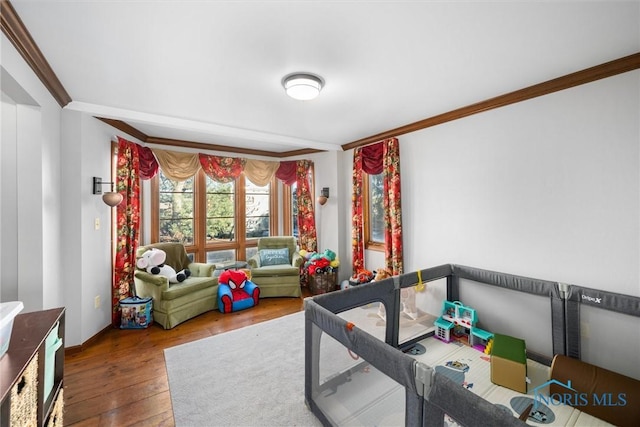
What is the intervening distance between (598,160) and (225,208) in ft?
15.2

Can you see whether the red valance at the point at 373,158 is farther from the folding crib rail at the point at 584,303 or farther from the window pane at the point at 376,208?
the folding crib rail at the point at 584,303

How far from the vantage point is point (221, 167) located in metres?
4.31

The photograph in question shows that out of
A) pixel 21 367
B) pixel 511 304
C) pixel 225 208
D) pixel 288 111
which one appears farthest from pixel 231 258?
pixel 511 304

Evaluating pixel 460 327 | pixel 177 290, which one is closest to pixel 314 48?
pixel 460 327

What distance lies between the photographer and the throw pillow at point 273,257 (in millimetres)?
4332

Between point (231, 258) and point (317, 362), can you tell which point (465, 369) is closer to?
point (317, 362)

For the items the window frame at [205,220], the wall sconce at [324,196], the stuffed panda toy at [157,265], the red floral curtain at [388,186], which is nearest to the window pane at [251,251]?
the window frame at [205,220]

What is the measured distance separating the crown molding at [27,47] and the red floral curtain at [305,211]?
3.10 meters

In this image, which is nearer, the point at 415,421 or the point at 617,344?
the point at 415,421

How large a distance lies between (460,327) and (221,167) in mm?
3948

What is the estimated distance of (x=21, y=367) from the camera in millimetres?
1013

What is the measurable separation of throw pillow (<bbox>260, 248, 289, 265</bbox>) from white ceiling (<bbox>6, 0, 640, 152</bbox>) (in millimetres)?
2410

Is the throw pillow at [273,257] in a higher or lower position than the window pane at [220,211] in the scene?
lower

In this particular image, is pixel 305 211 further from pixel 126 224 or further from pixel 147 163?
pixel 126 224
